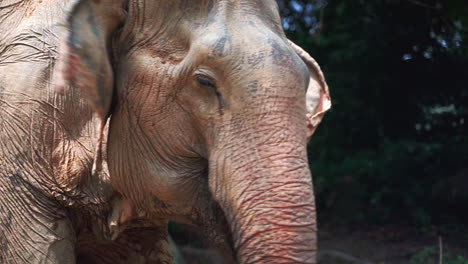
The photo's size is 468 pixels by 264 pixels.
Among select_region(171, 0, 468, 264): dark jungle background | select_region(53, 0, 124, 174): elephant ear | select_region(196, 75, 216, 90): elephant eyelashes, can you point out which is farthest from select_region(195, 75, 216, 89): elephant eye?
select_region(171, 0, 468, 264): dark jungle background

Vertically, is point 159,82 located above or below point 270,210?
above

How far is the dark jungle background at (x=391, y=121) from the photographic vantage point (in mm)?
6629

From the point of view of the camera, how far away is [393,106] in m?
6.93

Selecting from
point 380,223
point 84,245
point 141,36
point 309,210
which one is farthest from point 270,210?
point 380,223

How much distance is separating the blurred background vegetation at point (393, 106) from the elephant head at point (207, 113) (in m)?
4.02

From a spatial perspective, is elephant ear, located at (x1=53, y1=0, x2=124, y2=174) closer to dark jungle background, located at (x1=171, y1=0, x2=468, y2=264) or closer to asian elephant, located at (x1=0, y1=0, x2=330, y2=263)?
asian elephant, located at (x1=0, y1=0, x2=330, y2=263)

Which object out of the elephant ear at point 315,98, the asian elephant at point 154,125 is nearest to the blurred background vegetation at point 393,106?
the elephant ear at point 315,98

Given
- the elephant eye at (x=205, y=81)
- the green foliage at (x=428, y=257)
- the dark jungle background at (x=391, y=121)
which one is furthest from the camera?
the dark jungle background at (x=391, y=121)

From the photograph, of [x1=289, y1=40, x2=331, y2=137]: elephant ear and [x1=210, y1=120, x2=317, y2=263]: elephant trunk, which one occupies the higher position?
[x1=289, y1=40, x2=331, y2=137]: elephant ear

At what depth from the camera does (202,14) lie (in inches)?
99.0

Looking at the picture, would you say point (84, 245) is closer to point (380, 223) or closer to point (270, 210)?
point (270, 210)

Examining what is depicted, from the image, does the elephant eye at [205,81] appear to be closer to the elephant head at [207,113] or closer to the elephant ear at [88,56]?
the elephant head at [207,113]

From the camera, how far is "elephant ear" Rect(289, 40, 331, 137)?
2779mm

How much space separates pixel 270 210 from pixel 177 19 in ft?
2.49
